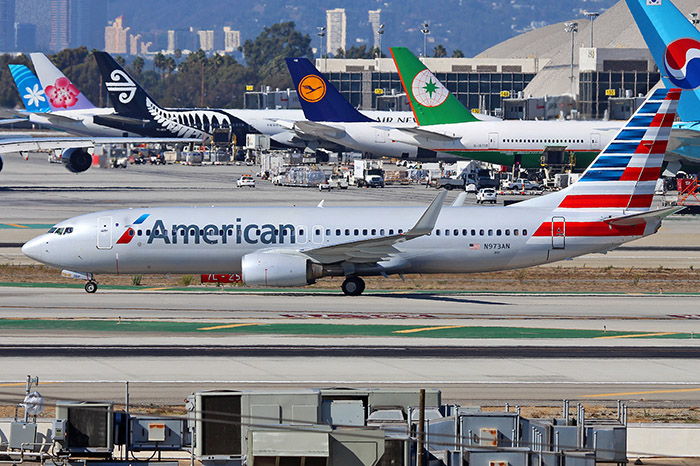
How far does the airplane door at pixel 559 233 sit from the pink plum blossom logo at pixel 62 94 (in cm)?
11216

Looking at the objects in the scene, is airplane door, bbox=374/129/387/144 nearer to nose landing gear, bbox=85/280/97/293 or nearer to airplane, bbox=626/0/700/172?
airplane, bbox=626/0/700/172

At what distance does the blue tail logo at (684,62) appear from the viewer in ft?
188

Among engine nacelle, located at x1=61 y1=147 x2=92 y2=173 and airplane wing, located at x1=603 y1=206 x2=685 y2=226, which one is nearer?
airplane wing, located at x1=603 y1=206 x2=685 y2=226

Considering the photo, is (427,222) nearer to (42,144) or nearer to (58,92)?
(42,144)

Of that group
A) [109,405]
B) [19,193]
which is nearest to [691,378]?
[109,405]

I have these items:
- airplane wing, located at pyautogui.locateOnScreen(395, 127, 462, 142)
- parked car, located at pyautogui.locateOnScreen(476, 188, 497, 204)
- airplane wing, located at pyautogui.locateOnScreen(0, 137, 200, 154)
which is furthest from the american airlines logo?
parked car, located at pyautogui.locateOnScreen(476, 188, 497, 204)

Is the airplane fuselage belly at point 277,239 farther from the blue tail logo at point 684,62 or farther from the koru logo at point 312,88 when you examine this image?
the koru logo at point 312,88

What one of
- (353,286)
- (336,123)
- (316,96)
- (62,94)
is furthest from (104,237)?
(62,94)

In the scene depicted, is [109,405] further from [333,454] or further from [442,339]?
[442,339]

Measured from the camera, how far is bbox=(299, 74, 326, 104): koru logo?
110m

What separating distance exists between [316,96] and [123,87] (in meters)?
36.6

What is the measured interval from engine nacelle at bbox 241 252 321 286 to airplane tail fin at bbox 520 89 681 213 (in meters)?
12.2

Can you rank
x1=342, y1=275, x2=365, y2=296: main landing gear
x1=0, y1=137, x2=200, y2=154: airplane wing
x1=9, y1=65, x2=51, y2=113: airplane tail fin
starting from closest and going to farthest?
x1=342, y1=275, x2=365, y2=296: main landing gear → x1=0, y1=137, x2=200, y2=154: airplane wing → x1=9, y1=65, x2=51, y2=113: airplane tail fin

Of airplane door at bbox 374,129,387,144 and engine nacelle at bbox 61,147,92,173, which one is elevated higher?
airplane door at bbox 374,129,387,144
